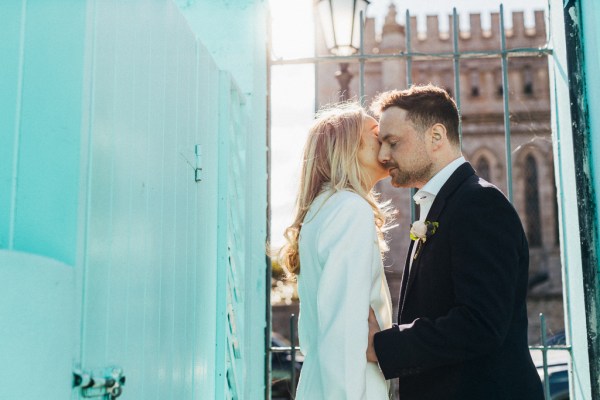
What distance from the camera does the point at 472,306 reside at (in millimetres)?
2201

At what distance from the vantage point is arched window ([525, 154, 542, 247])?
2581 centimetres

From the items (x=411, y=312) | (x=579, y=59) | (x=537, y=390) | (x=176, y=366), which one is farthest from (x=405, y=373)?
(x=579, y=59)

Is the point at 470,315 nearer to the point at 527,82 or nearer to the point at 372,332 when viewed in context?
the point at 372,332

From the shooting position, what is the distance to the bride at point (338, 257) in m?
2.23

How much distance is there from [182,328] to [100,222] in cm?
85

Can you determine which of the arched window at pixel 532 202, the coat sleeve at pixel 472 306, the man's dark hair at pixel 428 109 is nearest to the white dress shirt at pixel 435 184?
the man's dark hair at pixel 428 109

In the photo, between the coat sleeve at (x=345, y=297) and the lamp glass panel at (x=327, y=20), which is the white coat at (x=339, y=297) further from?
the lamp glass panel at (x=327, y=20)

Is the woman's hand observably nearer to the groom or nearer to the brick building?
the groom

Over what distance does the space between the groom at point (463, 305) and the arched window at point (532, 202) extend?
24.6m

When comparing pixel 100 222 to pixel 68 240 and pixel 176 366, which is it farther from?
pixel 176 366

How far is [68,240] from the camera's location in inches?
57.4

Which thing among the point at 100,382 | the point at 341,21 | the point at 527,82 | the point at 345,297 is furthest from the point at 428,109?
the point at 527,82

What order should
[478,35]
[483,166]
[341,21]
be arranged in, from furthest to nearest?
[483,166], [478,35], [341,21]

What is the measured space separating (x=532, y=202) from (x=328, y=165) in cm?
2484
